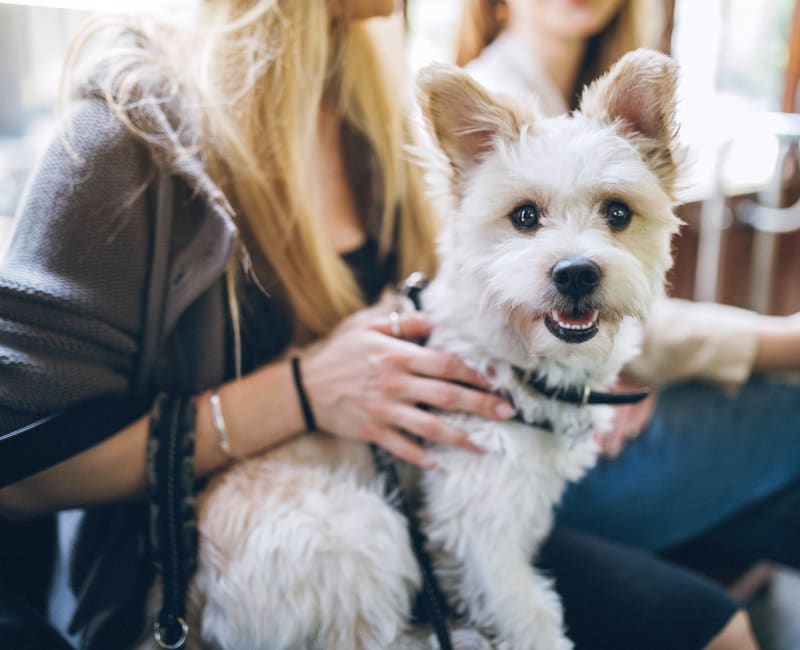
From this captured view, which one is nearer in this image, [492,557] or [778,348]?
[492,557]

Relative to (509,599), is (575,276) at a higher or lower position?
higher

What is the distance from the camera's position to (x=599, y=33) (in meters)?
1.11

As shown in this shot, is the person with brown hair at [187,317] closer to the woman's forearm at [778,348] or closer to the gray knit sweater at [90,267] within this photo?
the gray knit sweater at [90,267]

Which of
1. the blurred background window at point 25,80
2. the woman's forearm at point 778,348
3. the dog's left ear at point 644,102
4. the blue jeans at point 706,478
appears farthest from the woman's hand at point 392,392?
the blurred background window at point 25,80

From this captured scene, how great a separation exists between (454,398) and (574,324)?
205mm

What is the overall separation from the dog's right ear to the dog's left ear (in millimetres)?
104

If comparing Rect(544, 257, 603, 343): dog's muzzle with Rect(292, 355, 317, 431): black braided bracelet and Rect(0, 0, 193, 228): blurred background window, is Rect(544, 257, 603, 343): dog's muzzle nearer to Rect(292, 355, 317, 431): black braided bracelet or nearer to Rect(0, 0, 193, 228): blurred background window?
Rect(292, 355, 317, 431): black braided bracelet

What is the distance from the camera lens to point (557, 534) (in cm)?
104

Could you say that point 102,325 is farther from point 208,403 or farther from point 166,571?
point 166,571

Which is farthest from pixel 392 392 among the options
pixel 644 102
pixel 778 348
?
pixel 778 348

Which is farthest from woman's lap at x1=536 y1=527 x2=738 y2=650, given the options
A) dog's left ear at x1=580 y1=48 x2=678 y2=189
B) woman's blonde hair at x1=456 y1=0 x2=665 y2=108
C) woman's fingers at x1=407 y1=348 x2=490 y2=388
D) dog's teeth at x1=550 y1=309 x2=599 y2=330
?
woman's blonde hair at x1=456 y1=0 x2=665 y2=108

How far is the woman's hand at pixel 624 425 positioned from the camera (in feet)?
3.98

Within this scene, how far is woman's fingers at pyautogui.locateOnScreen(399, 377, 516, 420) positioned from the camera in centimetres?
86

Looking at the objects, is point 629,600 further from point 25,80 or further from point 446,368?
point 25,80
